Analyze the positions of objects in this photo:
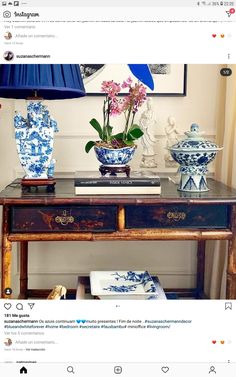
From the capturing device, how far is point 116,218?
4.05ft

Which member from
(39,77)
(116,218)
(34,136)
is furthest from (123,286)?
(39,77)

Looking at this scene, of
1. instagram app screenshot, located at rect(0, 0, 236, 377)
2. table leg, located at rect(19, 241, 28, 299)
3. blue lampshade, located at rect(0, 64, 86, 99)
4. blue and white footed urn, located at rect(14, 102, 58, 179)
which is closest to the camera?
instagram app screenshot, located at rect(0, 0, 236, 377)

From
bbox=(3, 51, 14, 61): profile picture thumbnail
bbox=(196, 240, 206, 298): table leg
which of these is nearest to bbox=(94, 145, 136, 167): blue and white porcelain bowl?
bbox=(196, 240, 206, 298): table leg

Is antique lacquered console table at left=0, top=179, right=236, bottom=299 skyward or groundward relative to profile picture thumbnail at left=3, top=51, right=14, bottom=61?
groundward

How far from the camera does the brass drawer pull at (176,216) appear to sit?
125cm

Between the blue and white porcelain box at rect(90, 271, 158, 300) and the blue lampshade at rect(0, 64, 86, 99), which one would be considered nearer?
the blue lampshade at rect(0, 64, 86, 99)

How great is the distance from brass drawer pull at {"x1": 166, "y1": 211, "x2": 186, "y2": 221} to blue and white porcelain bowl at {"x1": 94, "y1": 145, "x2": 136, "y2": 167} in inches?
7.9

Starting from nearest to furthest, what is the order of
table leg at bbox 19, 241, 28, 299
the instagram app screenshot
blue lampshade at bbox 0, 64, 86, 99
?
the instagram app screenshot, blue lampshade at bbox 0, 64, 86, 99, table leg at bbox 19, 241, 28, 299

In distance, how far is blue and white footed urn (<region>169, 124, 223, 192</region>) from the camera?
126 centimetres

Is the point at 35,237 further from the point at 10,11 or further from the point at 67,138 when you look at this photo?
the point at 10,11
